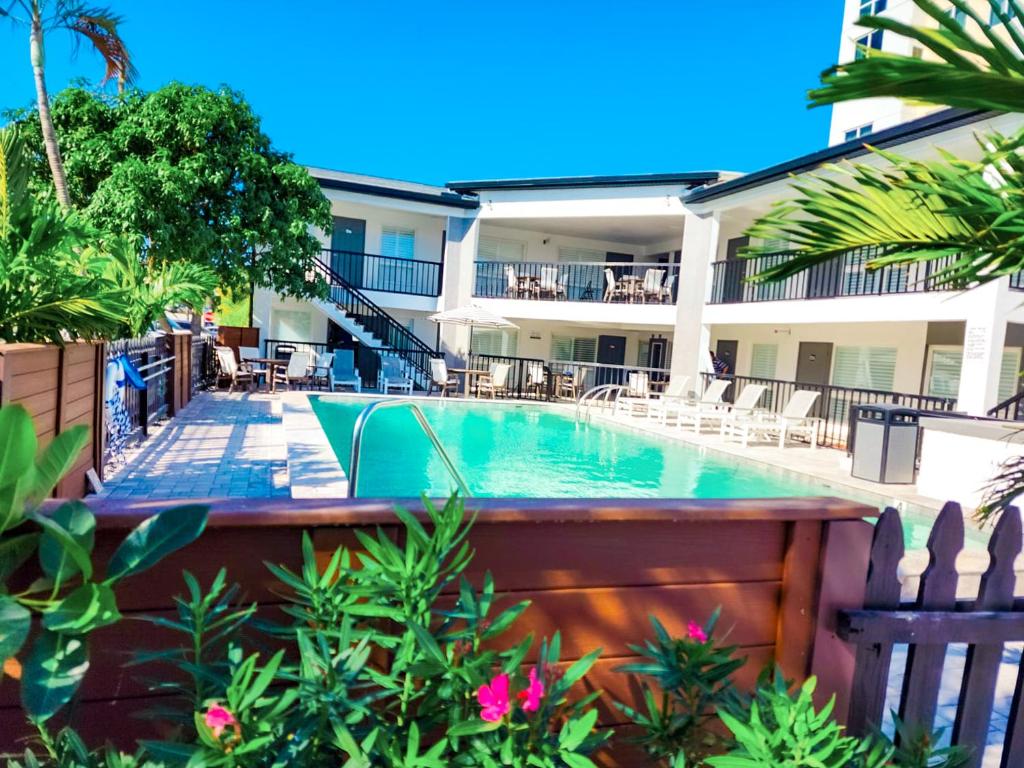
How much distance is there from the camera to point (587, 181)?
18688 mm

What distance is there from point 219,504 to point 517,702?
0.71 metres

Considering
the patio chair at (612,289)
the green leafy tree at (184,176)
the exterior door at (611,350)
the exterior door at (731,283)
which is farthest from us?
the exterior door at (611,350)

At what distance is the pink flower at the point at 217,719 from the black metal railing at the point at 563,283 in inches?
719

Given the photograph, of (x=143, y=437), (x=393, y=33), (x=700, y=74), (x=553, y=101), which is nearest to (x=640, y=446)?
(x=143, y=437)

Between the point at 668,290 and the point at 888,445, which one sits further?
the point at 668,290

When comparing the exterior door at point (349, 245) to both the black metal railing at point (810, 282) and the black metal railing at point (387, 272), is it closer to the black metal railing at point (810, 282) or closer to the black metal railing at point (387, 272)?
the black metal railing at point (387, 272)

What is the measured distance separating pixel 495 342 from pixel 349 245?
5.93 m

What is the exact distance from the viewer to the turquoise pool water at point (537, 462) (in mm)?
8898

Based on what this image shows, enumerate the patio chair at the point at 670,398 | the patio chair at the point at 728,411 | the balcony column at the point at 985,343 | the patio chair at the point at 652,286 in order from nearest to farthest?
the balcony column at the point at 985,343, the patio chair at the point at 728,411, the patio chair at the point at 670,398, the patio chair at the point at 652,286

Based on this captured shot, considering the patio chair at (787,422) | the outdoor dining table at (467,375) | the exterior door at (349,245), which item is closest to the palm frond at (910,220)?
the patio chair at (787,422)

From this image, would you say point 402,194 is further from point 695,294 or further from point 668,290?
point 695,294

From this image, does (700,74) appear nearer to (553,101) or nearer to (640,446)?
(553,101)

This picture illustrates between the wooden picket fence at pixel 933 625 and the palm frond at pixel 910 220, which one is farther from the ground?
the palm frond at pixel 910 220

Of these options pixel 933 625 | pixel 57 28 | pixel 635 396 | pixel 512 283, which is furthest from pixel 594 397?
pixel 933 625
